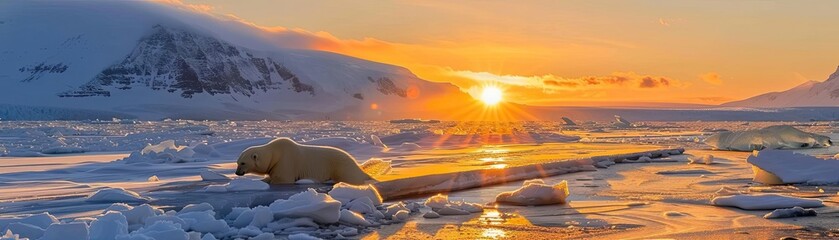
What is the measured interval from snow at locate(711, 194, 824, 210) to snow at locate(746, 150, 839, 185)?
243cm

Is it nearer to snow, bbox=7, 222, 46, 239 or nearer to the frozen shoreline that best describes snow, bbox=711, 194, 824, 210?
the frozen shoreline

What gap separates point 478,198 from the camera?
8672 millimetres

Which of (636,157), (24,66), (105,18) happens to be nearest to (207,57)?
(105,18)

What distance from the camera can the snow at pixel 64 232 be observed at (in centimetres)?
475

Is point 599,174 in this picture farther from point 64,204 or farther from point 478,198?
point 64,204

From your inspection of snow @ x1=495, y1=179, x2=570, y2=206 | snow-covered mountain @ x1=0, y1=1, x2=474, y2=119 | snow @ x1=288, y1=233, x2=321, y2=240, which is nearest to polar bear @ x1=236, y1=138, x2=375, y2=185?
snow @ x1=495, y1=179, x2=570, y2=206

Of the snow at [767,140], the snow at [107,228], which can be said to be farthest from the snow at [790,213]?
the snow at [767,140]

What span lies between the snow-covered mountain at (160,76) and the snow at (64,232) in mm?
124030

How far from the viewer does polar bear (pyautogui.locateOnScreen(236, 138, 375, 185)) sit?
376 inches

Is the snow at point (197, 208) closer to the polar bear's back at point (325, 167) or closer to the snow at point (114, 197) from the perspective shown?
the snow at point (114, 197)

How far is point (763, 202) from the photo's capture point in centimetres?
751

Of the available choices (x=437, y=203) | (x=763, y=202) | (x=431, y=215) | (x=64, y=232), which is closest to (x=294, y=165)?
(x=437, y=203)

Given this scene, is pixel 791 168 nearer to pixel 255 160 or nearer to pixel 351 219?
pixel 351 219

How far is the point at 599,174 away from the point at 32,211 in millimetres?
8331
